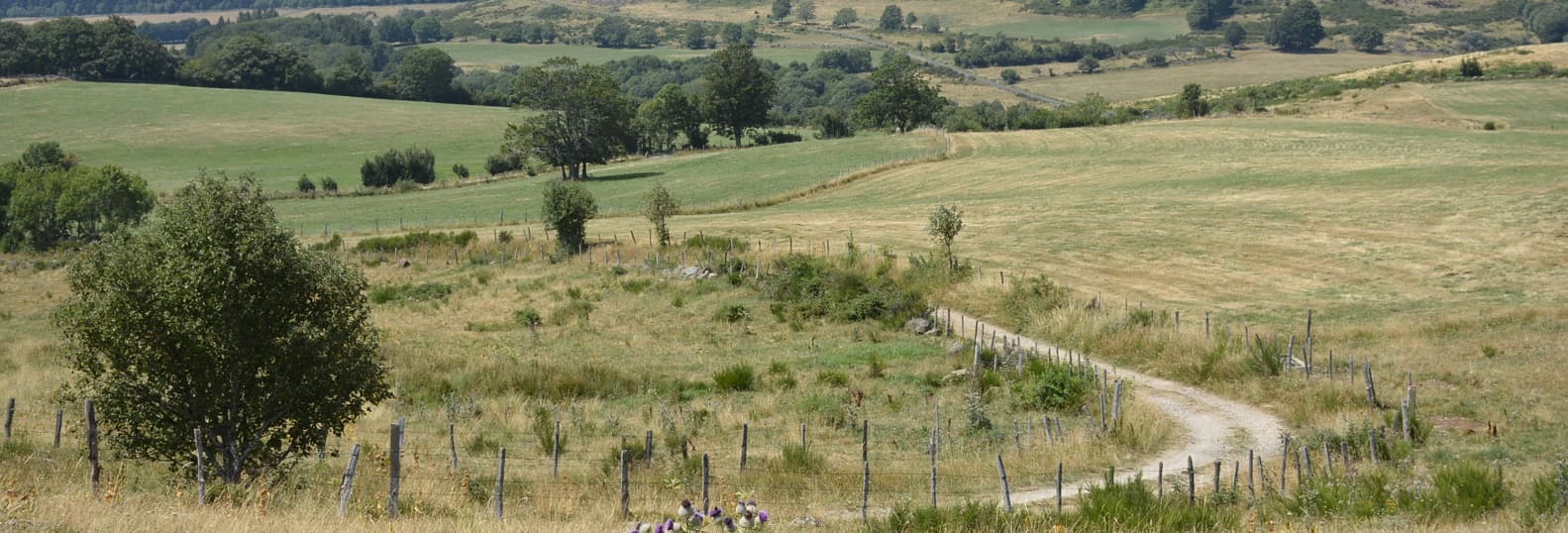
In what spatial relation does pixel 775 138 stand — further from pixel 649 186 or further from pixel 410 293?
pixel 410 293

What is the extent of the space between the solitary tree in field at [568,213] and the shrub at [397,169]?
159 feet

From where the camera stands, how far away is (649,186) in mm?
92875

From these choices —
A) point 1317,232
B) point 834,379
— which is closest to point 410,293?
point 834,379

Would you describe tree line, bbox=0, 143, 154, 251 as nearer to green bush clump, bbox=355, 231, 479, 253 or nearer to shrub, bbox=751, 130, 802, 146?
green bush clump, bbox=355, 231, 479, 253

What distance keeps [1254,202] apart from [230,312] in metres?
55.0

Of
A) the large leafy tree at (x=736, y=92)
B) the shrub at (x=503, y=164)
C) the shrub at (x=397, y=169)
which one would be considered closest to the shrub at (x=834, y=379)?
the shrub at (x=397, y=169)

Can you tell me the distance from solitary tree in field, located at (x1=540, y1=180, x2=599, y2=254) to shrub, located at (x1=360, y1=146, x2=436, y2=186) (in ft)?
159

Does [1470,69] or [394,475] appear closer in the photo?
[394,475]

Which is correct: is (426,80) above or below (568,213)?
above

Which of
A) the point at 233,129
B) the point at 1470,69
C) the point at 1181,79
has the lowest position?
the point at 233,129

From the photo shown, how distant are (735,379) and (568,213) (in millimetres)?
30118

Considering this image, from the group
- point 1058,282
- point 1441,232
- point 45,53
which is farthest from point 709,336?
point 45,53

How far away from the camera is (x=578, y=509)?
56.3 feet

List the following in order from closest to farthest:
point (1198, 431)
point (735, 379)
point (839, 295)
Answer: point (1198, 431) < point (735, 379) < point (839, 295)
